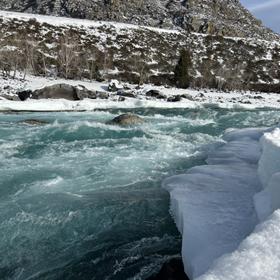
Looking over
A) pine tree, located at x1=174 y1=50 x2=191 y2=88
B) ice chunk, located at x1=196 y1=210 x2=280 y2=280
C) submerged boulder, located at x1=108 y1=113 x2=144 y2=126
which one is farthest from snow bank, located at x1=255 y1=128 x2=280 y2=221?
pine tree, located at x1=174 y1=50 x2=191 y2=88

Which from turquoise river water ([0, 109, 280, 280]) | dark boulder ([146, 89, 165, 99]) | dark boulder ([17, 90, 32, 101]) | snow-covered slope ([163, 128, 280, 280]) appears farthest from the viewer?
dark boulder ([146, 89, 165, 99])

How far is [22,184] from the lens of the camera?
966 cm

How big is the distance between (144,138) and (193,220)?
928 cm

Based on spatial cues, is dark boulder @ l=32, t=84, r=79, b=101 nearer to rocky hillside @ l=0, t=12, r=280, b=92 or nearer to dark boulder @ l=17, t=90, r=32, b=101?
dark boulder @ l=17, t=90, r=32, b=101

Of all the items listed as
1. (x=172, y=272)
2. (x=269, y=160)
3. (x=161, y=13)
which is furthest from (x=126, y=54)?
(x=172, y=272)

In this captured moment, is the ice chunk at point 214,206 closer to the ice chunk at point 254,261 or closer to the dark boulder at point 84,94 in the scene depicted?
the ice chunk at point 254,261

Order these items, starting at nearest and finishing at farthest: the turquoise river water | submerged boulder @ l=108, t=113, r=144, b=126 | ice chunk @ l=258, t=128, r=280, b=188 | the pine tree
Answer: the turquoise river water < ice chunk @ l=258, t=128, r=280, b=188 < submerged boulder @ l=108, t=113, r=144, b=126 < the pine tree

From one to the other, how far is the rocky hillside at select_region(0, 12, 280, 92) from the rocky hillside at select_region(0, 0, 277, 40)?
954 inches

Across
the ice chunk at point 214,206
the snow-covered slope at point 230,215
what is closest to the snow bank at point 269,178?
the snow-covered slope at point 230,215

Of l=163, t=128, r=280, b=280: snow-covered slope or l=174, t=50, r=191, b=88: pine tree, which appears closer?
l=163, t=128, r=280, b=280: snow-covered slope

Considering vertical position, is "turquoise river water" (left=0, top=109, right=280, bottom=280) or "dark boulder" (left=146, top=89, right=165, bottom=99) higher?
"turquoise river water" (left=0, top=109, right=280, bottom=280)

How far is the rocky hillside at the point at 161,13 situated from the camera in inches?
3563

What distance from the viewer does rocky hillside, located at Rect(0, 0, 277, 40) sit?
90.5m

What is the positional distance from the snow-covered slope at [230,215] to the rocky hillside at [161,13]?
81218mm
